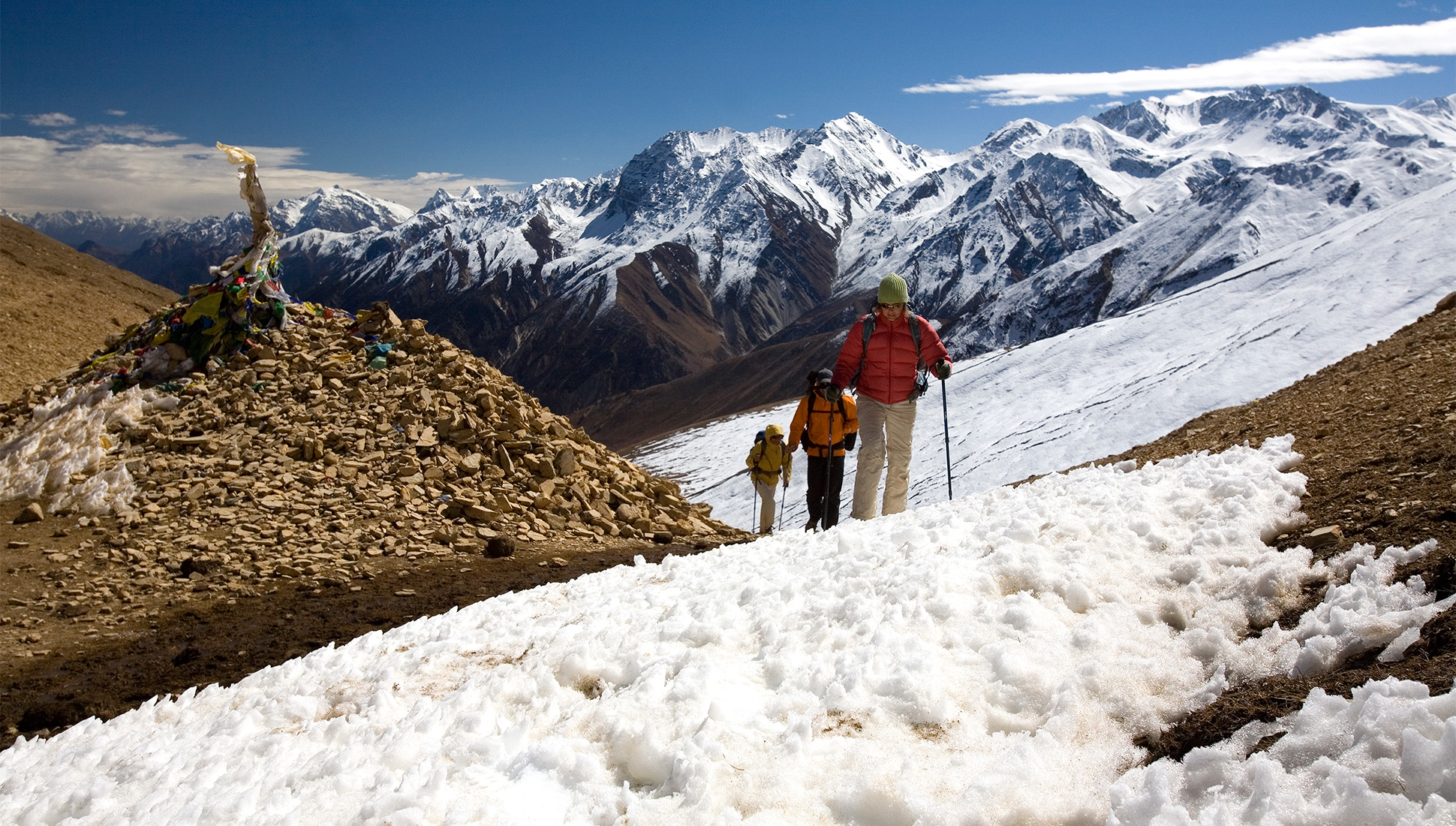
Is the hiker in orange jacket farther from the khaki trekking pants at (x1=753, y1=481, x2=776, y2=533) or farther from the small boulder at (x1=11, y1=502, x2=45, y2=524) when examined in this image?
the small boulder at (x1=11, y1=502, x2=45, y2=524)

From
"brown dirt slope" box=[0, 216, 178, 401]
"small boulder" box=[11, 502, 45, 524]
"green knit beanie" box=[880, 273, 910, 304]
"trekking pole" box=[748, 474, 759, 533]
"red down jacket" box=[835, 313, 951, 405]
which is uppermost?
"brown dirt slope" box=[0, 216, 178, 401]

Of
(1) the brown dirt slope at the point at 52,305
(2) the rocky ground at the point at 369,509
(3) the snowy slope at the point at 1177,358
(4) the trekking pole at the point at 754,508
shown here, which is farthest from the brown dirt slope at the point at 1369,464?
(1) the brown dirt slope at the point at 52,305

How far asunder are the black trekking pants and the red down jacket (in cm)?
284

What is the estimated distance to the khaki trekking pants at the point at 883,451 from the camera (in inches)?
431

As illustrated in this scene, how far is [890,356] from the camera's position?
→ 10.7 m

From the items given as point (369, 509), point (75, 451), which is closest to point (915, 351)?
point (369, 509)

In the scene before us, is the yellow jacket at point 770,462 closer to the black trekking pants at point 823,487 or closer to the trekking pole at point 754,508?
the trekking pole at point 754,508

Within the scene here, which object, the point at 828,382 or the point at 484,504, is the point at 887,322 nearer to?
the point at 828,382

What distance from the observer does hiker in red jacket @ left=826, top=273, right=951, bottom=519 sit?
35.1 feet

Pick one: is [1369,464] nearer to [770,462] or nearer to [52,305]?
[770,462]

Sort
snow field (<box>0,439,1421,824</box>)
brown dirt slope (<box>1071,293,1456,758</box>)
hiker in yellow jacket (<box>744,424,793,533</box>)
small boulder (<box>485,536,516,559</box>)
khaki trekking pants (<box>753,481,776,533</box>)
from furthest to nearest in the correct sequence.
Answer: khaki trekking pants (<box>753,481,776,533</box>)
hiker in yellow jacket (<box>744,424,793,533</box>)
small boulder (<box>485,536,516,559</box>)
snow field (<box>0,439,1421,824</box>)
brown dirt slope (<box>1071,293,1456,758</box>)

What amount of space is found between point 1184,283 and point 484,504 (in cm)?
16539

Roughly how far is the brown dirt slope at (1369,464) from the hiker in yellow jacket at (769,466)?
6.52 meters

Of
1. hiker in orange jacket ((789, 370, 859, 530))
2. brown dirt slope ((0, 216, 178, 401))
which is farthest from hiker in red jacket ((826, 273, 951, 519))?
brown dirt slope ((0, 216, 178, 401))
